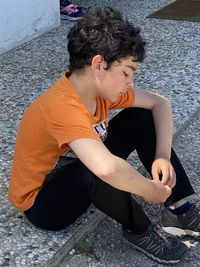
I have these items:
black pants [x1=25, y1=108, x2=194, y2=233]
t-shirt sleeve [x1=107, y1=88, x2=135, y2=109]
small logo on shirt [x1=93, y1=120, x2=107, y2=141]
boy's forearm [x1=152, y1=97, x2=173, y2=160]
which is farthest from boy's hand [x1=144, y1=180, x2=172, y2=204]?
t-shirt sleeve [x1=107, y1=88, x2=135, y2=109]

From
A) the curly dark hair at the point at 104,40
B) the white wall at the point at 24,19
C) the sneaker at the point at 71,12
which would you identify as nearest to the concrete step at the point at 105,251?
the curly dark hair at the point at 104,40

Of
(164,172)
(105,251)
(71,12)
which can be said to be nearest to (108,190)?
(164,172)

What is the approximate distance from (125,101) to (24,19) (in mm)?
2640

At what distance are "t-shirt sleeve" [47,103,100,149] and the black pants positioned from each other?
189 millimetres

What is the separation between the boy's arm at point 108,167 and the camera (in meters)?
2.05

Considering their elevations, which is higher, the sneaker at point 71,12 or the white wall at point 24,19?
the white wall at point 24,19

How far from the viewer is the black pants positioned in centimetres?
226

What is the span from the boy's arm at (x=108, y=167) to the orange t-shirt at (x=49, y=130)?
0.12ft

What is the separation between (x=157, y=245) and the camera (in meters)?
2.46

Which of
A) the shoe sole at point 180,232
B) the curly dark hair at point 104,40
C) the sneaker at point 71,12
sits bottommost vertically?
the sneaker at point 71,12

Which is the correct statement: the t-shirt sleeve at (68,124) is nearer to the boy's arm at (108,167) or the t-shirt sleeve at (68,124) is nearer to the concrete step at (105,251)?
the boy's arm at (108,167)

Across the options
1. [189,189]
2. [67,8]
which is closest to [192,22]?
[67,8]

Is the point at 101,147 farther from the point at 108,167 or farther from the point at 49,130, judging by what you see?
the point at 49,130

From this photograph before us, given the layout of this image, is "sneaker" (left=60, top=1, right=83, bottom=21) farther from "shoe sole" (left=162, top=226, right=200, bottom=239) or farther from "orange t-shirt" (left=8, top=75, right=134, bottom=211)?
"shoe sole" (left=162, top=226, right=200, bottom=239)
